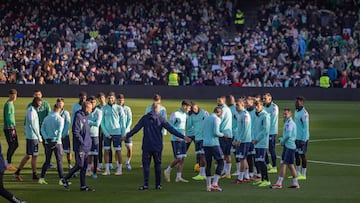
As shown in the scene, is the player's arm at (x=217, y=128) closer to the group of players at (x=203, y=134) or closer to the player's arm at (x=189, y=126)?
the group of players at (x=203, y=134)

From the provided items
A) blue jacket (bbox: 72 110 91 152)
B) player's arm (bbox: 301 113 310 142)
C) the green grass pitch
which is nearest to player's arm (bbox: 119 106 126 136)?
the green grass pitch

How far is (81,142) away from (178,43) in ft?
119

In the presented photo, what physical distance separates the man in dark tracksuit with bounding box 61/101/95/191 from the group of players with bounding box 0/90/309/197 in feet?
0.57

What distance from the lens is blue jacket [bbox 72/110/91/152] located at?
20.1m

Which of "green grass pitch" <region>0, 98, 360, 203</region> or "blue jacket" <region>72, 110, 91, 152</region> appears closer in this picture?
"green grass pitch" <region>0, 98, 360, 203</region>

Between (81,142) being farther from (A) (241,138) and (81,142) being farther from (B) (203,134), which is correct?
(A) (241,138)

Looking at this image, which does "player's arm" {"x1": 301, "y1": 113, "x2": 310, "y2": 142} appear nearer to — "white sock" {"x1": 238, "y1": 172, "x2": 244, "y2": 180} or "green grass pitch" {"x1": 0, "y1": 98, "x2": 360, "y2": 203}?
"green grass pitch" {"x1": 0, "y1": 98, "x2": 360, "y2": 203}

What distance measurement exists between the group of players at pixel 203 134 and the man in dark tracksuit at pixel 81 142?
0.17m

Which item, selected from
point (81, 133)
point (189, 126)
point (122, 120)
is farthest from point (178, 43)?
point (81, 133)

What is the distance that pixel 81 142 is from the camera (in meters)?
20.1

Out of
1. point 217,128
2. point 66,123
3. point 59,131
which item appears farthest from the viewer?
point 66,123

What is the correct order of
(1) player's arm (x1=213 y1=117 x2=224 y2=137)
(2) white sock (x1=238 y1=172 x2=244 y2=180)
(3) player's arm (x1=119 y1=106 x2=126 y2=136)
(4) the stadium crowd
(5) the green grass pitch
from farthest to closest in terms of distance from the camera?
(4) the stadium crowd, (3) player's arm (x1=119 y1=106 x2=126 y2=136), (2) white sock (x1=238 y1=172 x2=244 y2=180), (1) player's arm (x1=213 y1=117 x2=224 y2=137), (5) the green grass pitch

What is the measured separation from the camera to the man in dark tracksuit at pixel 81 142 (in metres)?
20.0

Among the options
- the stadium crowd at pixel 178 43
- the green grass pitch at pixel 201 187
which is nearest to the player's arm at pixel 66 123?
the green grass pitch at pixel 201 187
